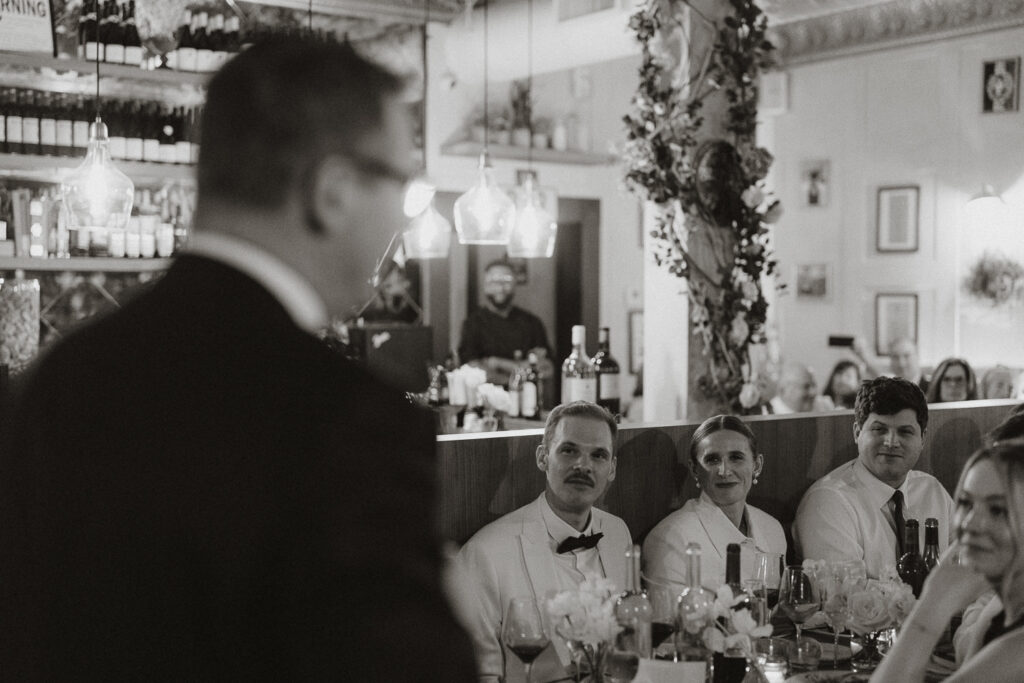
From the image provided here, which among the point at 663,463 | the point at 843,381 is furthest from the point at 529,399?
the point at 843,381

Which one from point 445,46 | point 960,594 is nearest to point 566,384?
point 960,594

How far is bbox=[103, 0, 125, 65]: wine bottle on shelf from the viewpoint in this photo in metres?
5.90

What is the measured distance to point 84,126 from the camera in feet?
19.5

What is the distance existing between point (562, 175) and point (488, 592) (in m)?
6.11

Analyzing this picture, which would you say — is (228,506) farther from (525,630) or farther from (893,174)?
(893,174)

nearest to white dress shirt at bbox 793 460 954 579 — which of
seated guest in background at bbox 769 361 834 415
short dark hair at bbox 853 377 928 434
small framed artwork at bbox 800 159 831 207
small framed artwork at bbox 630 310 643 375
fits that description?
short dark hair at bbox 853 377 928 434

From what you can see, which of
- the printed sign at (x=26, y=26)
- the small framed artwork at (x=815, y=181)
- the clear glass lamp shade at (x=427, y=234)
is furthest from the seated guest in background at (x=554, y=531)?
the small framed artwork at (x=815, y=181)

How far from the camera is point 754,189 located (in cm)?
444

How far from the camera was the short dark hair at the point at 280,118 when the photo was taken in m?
1.02

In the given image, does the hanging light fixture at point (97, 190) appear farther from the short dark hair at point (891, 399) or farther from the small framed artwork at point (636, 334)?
the small framed artwork at point (636, 334)

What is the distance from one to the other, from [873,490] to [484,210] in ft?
6.02

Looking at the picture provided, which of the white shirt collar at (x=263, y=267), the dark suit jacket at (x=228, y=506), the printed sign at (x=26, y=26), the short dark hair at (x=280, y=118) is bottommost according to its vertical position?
the dark suit jacket at (x=228, y=506)

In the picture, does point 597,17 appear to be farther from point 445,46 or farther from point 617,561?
point 617,561

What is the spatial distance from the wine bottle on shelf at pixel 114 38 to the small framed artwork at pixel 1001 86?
17.5ft
